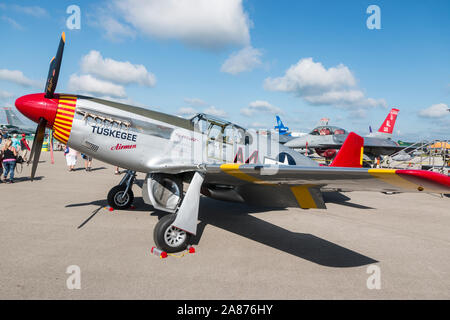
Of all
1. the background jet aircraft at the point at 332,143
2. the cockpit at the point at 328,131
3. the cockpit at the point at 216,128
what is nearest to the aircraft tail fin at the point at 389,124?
the background jet aircraft at the point at 332,143

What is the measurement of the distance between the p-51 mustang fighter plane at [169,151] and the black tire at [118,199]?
5.75 ft

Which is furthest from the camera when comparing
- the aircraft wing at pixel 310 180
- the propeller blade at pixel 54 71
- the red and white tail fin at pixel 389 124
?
the red and white tail fin at pixel 389 124

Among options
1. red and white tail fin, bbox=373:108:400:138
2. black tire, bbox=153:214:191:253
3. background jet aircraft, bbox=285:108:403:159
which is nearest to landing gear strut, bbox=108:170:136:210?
black tire, bbox=153:214:191:253

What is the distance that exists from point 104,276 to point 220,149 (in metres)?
2.93

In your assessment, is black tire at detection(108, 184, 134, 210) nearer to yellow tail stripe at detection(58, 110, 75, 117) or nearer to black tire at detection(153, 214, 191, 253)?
yellow tail stripe at detection(58, 110, 75, 117)

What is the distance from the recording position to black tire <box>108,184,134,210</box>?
6246 mm

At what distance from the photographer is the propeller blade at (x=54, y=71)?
449 cm

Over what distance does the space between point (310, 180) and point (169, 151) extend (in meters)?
2.63

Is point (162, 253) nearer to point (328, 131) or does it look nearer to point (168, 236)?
point (168, 236)

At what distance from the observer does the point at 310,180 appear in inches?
132

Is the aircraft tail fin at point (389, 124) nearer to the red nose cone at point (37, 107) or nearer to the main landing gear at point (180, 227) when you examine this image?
the main landing gear at point (180, 227)

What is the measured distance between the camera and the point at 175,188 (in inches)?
191
